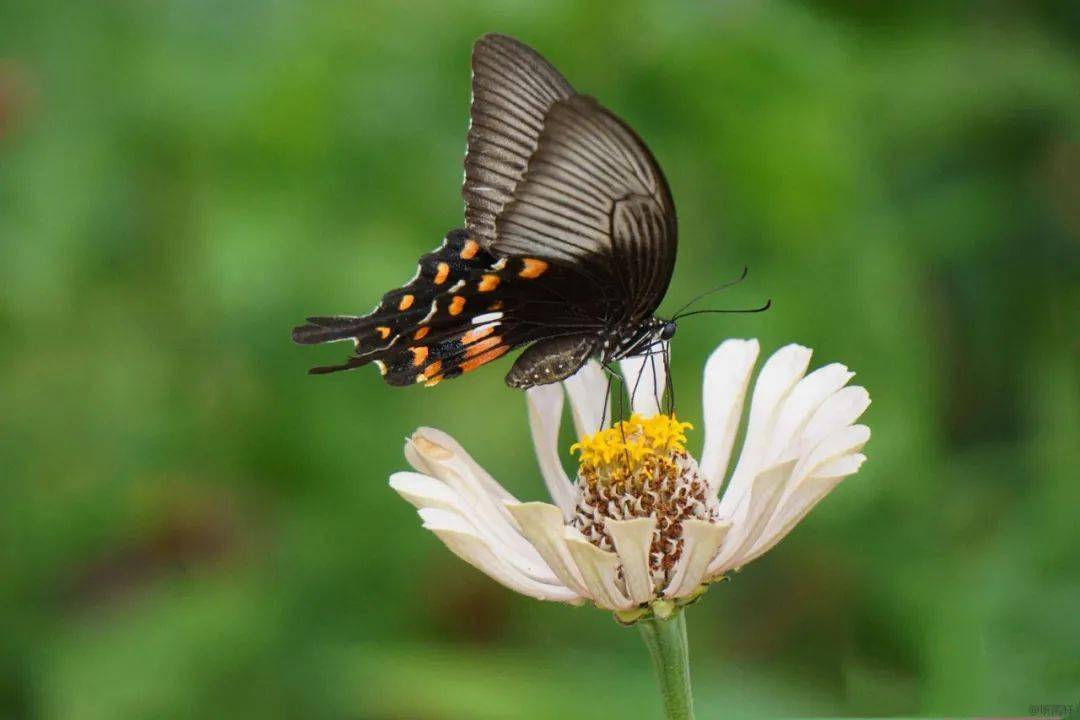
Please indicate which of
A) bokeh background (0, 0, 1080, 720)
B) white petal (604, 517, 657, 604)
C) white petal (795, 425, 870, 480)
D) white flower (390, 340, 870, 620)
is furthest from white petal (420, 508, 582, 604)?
bokeh background (0, 0, 1080, 720)

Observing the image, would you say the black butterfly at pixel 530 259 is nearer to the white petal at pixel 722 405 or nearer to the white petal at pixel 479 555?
the white petal at pixel 722 405

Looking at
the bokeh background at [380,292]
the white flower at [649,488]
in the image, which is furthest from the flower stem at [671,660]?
the bokeh background at [380,292]

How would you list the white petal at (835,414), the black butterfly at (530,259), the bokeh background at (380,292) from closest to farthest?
the white petal at (835,414) < the black butterfly at (530,259) < the bokeh background at (380,292)

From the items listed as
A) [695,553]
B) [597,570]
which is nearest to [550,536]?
[597,570]

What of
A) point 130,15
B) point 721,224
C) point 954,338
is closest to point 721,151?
point 721,224

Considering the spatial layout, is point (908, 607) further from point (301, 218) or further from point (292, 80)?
point (292, 80)

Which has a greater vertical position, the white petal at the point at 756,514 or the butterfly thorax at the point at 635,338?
the butterfly thorax at the point at 635,338
